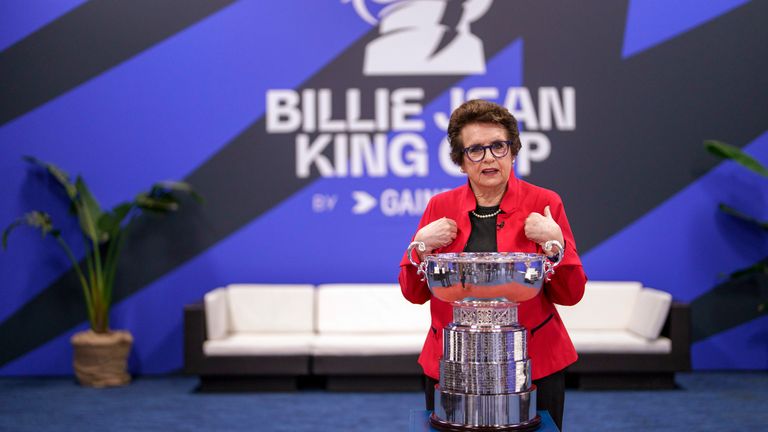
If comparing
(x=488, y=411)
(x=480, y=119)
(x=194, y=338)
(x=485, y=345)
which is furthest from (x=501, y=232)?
(x=194, y=338)

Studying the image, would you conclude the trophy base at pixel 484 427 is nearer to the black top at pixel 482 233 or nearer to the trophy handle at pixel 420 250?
the trophy handle at pixel 420 250

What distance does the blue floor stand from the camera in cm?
493

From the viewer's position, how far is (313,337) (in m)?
6.24

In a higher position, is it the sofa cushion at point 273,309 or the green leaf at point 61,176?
the green leaf at point 61,176

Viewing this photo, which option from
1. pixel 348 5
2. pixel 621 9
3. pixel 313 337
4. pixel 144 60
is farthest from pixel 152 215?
pixel 621 9

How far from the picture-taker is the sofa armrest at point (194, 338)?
233 inches

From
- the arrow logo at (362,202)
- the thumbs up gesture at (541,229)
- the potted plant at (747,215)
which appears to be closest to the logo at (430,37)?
the arrow logo at (362,202)

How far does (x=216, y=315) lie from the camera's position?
6.06 m

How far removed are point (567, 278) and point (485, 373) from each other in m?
0.38

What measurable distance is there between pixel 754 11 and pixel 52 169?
18.0 feet

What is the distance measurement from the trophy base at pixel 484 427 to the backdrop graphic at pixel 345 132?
4.81m

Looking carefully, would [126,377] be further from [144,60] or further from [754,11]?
[754,11]

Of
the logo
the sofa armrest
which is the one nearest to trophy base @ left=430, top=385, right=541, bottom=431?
the sofa armrest

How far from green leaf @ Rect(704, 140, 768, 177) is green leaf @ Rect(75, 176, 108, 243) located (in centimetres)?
447
